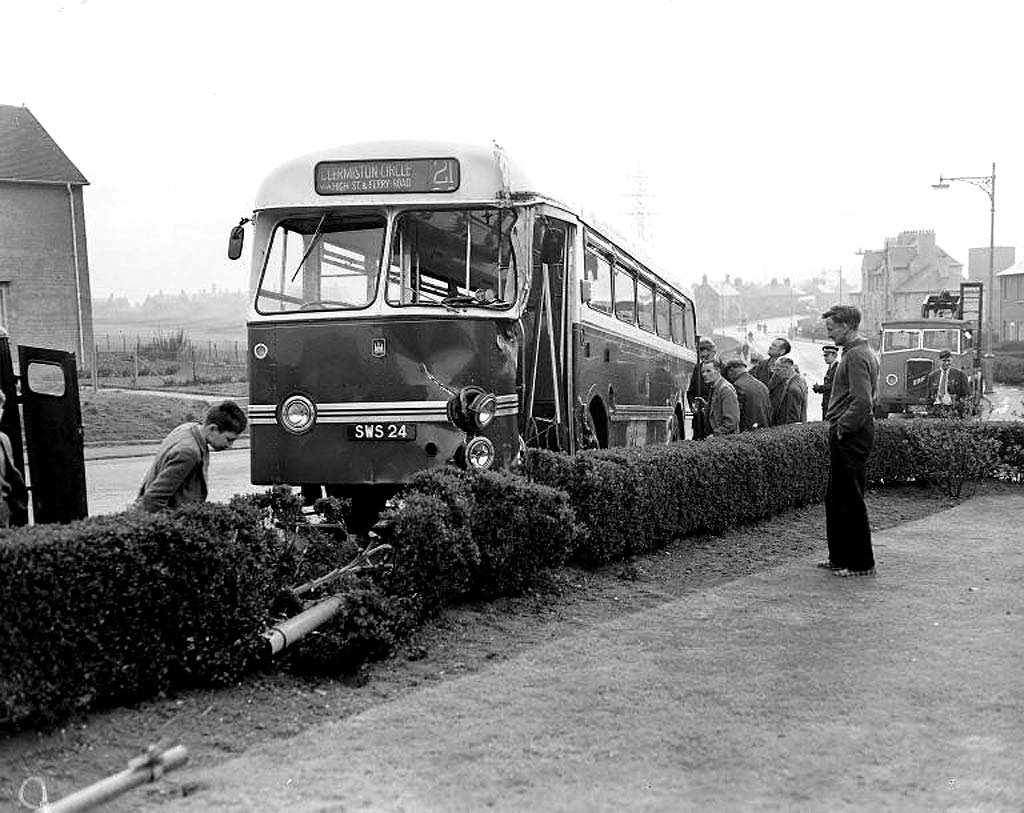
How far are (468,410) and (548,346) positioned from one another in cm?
181

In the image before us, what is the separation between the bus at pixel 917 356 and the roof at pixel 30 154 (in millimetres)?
29307

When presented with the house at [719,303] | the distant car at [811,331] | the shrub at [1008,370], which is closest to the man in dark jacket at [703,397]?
the shrub at [1008,370]

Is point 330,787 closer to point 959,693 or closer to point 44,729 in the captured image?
point 44,729

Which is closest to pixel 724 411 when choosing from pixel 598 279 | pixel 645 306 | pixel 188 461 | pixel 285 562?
pixel 598 279

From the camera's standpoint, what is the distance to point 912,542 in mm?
11805

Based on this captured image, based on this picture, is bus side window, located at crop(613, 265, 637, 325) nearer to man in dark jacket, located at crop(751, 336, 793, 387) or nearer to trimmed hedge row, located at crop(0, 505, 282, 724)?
man in dark jacket, located at crop(751, 336, 793, 387)

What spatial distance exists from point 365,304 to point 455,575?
353cm

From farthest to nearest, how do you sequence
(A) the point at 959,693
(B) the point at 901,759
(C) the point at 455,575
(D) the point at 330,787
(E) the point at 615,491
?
(E) the point at 615,491, (C) the point at 455,575, (A) the point at 959,693, (B) the point at 901,759, (D) the point at 330,787

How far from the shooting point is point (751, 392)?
15.5 meters

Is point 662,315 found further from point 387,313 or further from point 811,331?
point 811,331

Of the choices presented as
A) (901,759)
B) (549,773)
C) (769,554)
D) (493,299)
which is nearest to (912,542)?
(769,554)

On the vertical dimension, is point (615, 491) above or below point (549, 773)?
above

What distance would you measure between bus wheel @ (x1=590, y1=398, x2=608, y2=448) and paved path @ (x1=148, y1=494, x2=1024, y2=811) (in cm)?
512

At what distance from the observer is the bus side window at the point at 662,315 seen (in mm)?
17828
